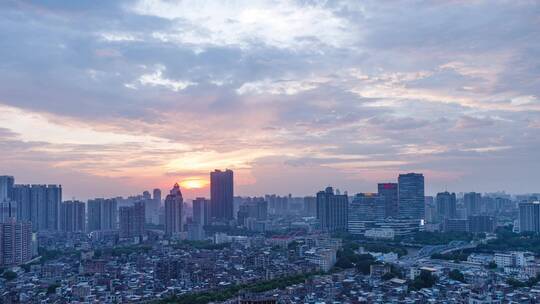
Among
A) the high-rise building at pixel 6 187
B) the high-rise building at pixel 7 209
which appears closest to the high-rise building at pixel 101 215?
the high-rise building at pixel 6 187

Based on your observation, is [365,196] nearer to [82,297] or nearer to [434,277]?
[434,277]

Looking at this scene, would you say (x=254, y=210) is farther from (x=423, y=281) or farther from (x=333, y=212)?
(x=423, y=281)

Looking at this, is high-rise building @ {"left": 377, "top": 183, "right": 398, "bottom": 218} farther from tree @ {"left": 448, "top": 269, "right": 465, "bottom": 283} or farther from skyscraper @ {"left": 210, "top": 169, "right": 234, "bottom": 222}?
tree @ {"left": 448, "top": 269, "right": 465, "bottom": 283}

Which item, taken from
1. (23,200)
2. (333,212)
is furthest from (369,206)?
(23,200)

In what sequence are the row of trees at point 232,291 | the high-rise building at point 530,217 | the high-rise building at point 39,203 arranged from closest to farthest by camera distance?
the row of trees at point 232,291 → the high-rise building at point 530,217 → the high-rise building at point 39,203

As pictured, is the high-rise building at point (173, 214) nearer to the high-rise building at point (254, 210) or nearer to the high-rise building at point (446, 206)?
the high-rise building at point (254, 210)

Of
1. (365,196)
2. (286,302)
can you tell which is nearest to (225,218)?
(365,196)
